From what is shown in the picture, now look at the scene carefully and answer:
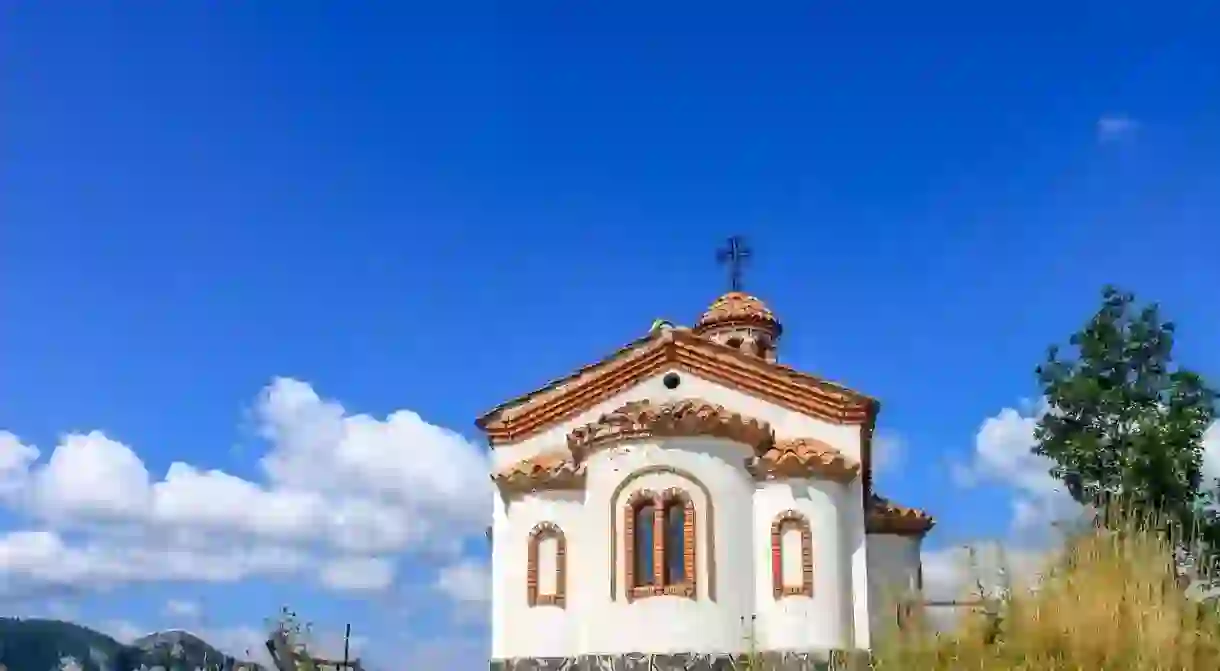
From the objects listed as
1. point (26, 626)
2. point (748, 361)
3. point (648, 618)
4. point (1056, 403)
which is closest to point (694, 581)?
point (648, 618)

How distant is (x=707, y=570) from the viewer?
20.7 meters

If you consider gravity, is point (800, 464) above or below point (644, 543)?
above

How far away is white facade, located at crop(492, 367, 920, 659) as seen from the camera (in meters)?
20.5

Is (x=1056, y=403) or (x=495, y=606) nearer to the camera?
(x=495, y=606)

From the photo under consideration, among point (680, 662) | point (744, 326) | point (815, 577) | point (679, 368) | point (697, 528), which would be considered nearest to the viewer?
point (680, 662)

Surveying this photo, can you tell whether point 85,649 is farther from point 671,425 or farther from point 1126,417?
point 1126,417

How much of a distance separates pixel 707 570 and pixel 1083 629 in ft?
39.9

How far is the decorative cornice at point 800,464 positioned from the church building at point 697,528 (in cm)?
3

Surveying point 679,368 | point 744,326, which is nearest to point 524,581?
point 679,368

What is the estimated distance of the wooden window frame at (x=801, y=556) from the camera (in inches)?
829

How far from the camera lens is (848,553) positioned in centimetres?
2172

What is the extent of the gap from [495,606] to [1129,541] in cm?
1500

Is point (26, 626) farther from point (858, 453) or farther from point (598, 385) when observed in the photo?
point (858, 453)

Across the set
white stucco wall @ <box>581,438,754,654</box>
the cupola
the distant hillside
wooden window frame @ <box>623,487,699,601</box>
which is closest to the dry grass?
white stucco wall @ <box>581,438,754,654</box>
